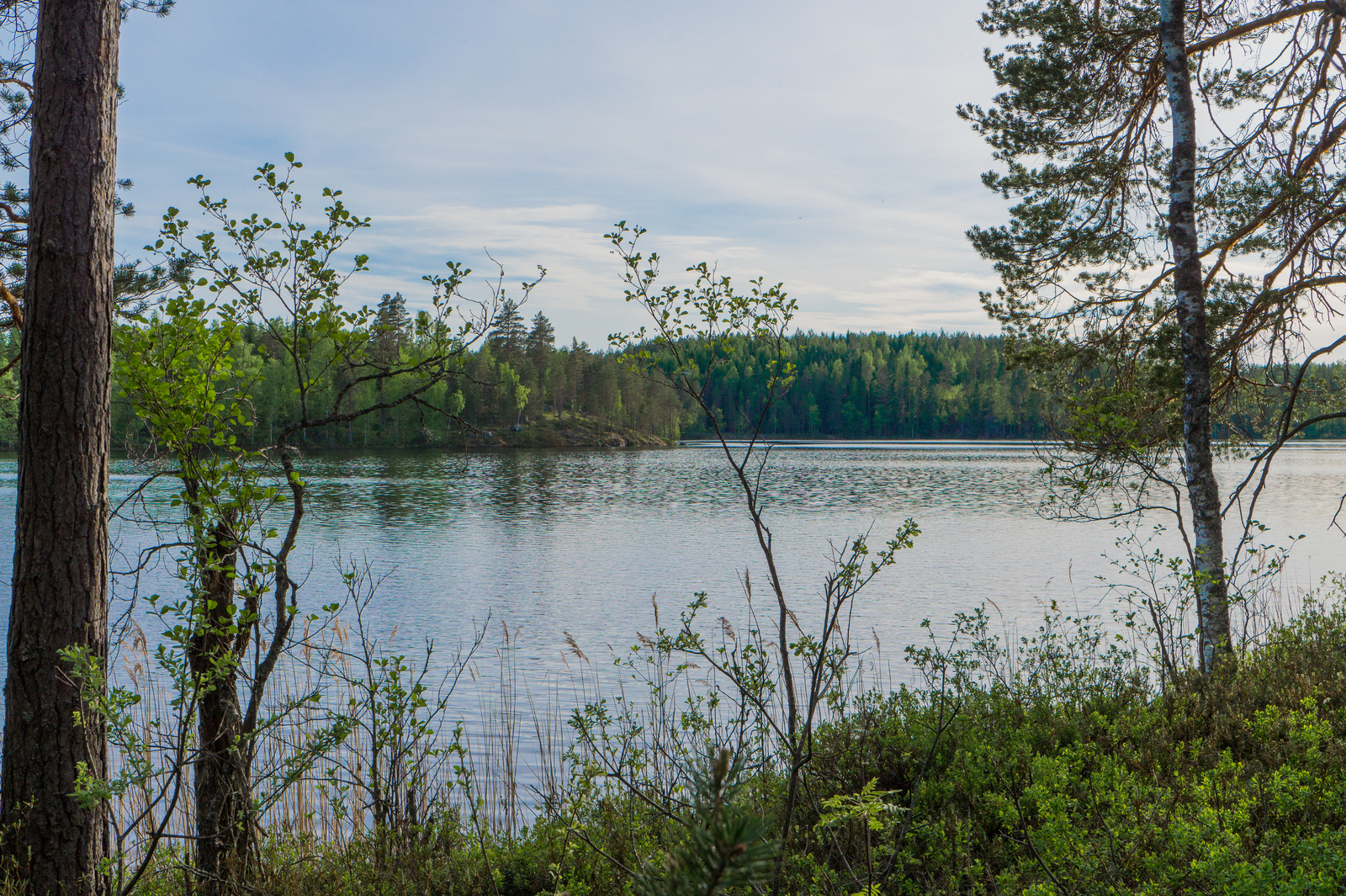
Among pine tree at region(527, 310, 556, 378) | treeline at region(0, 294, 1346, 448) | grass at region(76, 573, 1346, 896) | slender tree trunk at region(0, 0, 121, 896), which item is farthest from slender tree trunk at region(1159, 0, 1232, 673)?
pine tree at region(527, 310, 556, 378)

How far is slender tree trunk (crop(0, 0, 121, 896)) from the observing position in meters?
4.33

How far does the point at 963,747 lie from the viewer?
212 inches

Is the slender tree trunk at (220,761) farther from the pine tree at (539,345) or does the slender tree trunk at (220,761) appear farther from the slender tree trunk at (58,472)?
the pine tree at (539,345)

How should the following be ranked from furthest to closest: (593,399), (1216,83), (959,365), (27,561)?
(959,365) → (593,399) → (1216,83) → (27,561)

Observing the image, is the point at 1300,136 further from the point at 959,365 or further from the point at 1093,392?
the point at 959,365

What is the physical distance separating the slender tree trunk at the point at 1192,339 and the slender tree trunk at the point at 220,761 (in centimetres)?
719

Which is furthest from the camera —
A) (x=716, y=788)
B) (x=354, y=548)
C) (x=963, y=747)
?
(x=354, y=548)

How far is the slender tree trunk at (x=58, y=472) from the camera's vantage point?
14.2 feet

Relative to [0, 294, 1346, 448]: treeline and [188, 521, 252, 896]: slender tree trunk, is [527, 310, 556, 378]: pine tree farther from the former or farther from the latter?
[188, 521, 252, 896]: slender tree trunk

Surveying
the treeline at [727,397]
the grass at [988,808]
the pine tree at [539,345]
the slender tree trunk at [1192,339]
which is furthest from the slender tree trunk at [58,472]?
the pine tree at [539,345]

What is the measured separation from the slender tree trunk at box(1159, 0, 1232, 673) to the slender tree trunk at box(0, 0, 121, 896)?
26.0 feet

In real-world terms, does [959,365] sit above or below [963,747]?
above

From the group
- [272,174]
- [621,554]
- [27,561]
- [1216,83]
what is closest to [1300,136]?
[1216,83]

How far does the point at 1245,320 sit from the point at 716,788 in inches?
331
